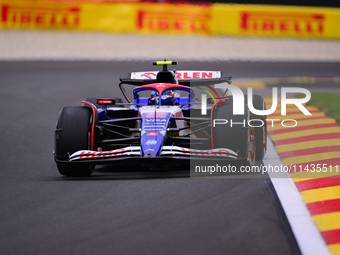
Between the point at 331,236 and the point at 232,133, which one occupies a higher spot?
the point at 232,133

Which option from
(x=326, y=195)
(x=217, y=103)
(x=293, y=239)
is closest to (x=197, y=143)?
(x=217, y=103)

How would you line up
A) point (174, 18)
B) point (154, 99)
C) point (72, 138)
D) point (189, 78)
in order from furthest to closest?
point (174, 18) → point (189, 78) → point (154, 99) → point (72, 138)

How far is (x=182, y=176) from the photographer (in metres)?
8.09

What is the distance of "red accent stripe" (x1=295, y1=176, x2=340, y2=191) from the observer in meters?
7.30

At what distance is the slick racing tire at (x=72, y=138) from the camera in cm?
821

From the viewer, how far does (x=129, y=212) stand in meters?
6.38

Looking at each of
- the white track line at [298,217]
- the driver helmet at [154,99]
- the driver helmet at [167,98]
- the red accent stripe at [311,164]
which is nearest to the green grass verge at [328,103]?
the red accent stripe at [311,164]

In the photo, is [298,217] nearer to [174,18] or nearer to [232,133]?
[232,133]

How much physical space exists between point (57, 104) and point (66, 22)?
10.6 m

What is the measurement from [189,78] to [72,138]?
2.81 metres

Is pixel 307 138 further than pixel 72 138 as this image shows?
Yes

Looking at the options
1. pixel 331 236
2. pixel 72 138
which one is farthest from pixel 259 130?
pixel 331 236

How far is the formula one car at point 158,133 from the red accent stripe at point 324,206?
1.47m

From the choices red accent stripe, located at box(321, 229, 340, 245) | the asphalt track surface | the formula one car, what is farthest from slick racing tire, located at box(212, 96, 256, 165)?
red accent stripe, located at box(321, 229, 340, 245)
